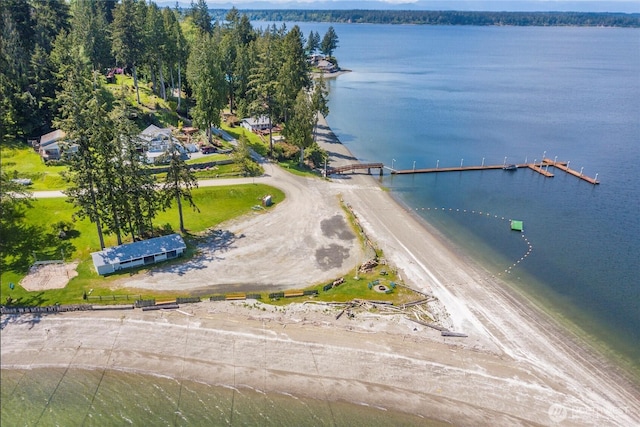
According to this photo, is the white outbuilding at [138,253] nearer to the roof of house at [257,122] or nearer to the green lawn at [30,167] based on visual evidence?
the green lawn at [30,167]

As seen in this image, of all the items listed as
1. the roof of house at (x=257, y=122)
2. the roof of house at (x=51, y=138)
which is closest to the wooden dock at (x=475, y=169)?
the roof of house at (x=257, y=122)

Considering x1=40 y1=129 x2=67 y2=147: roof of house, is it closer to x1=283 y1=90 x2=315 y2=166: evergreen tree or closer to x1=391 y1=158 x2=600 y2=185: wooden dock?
x1=283 y1=90 x2=315 y2=166: evergreen tree

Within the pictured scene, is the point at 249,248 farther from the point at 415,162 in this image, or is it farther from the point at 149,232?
the point at 415,162

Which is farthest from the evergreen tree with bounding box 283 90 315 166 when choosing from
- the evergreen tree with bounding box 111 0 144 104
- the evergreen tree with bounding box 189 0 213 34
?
the evergreen tree with bounding box 189 0 213 34

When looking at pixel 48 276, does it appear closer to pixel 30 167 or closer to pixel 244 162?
pixel 30 167

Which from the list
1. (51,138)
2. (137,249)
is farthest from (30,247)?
(51,138)

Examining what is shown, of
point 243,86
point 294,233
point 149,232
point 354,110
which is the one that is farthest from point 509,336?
point 354,110
